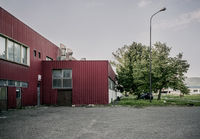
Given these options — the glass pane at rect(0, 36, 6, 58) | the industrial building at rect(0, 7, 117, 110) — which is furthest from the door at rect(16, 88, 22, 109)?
the glass pane at rect(0, 36, 6, 58)

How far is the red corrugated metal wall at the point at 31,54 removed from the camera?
14.8 m

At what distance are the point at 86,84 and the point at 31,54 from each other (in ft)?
20.7

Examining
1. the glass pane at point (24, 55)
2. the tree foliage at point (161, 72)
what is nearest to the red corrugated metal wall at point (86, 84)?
the glass pane at point (24, 55)

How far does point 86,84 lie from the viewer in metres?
20.7

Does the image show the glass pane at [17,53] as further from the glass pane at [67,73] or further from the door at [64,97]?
the door at [64,97]

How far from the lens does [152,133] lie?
6633mm

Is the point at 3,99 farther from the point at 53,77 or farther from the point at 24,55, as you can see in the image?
the point at 53,77

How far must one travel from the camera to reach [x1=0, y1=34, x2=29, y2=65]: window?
14702mm

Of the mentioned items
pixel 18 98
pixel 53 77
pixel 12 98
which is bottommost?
pixel 18 98

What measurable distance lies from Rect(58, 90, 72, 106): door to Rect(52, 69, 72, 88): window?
0.65m

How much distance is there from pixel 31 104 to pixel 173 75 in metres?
18.4

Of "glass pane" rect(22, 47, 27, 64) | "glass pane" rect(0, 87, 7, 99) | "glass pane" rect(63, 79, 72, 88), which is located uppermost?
"glass pane" rect(22, 47, 27, 64)

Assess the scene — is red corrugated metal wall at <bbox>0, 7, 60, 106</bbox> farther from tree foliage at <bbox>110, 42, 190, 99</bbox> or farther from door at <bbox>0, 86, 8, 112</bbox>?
tree foliage at <bbox>110, 42, 190, 99</bbox>

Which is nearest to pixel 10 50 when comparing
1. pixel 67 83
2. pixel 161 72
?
pixel 67 83
